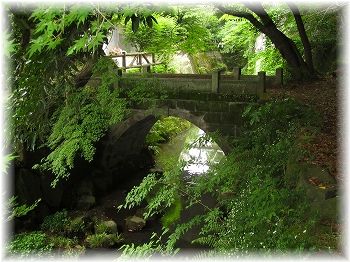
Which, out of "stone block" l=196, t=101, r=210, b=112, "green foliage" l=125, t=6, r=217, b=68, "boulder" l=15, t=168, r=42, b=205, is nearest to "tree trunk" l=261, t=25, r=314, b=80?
"stone block" l=196, t=101, r=210, b=112

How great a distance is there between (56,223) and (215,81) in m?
7.84

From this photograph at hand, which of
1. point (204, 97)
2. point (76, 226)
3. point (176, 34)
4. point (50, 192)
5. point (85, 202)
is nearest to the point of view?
point (204, 97)

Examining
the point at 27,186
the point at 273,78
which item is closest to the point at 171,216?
the point at 27,186

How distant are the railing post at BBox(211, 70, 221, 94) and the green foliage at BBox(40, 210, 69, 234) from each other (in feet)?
24.2

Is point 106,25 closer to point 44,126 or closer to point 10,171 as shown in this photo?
point 44,126

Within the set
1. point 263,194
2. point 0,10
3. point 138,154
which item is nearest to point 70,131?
point 0,10

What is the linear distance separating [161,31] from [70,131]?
12.0 metres

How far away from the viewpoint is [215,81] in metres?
11.5

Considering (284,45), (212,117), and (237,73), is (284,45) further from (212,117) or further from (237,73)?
(212,117)

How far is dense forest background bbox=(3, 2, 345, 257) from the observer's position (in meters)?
4.04

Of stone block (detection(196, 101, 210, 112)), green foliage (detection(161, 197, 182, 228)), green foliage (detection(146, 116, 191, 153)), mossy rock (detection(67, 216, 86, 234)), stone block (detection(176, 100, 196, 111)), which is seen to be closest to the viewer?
stone block (detection(196, 101, 210, 112))

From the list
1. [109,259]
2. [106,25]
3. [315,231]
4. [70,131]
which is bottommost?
[109,259]

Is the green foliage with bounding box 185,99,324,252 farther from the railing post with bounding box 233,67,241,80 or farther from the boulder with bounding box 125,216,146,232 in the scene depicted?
the boulder with bounding box 125,216,146,232

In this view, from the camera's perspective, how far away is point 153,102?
12.8m
